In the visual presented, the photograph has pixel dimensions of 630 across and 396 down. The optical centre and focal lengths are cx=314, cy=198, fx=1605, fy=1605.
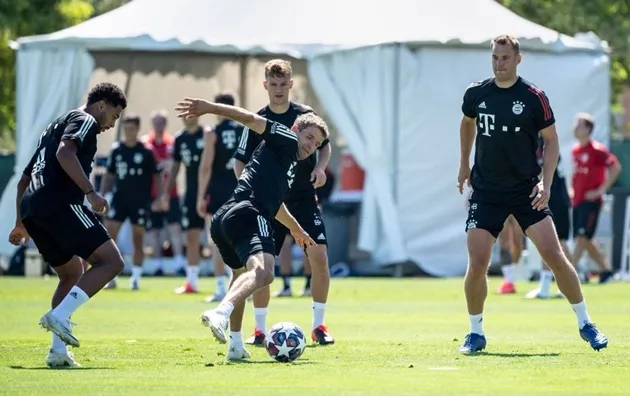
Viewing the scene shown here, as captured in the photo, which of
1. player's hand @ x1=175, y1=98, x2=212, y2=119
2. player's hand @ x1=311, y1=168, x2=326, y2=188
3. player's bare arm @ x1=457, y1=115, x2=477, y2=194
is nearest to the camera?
player's hand @ x1=175, y1=98, x2=212, y2=119

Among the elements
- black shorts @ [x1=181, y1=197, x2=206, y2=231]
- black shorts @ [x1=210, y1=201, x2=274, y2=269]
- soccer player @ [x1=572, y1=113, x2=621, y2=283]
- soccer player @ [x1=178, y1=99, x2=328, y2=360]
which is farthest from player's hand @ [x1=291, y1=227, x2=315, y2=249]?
soccer player @ [x1=572, y1=113, x2=621, y2=283]

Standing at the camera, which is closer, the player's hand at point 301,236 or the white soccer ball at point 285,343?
the white soccer ball at point 285,343

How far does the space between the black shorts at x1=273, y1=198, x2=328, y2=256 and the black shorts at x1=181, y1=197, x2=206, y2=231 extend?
278 inches

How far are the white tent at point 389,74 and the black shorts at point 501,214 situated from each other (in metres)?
13.4

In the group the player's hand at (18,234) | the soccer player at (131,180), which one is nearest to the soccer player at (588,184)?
the soccer player at (131,180)

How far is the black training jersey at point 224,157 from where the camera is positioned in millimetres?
18828

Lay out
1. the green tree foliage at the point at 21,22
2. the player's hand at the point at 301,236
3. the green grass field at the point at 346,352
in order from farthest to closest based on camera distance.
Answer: the green tree foliage at the point at 21,22 < the player's hand at the point at 301,236 < the green grass field at the point at 346,352

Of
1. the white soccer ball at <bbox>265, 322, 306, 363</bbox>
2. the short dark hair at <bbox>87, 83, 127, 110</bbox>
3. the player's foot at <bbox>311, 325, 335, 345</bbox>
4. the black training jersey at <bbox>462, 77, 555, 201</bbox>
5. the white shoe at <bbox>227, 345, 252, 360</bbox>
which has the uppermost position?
the short dark hair at <bbox>87, 83, 127, 110</bbox>

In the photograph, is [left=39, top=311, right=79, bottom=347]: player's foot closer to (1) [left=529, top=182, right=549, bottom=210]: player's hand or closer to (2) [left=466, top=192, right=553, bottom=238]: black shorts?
(2) [left=466, top=192, right=553, bottom=238]: black shorts

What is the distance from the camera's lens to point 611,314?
16375 millimetres

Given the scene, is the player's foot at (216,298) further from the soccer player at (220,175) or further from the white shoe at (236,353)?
the white shoe at (236,353)

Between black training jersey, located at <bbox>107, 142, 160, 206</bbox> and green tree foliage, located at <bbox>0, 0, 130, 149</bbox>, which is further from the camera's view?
green tree foliage, located at <bbox>0, 0, 130, 149</bbox>

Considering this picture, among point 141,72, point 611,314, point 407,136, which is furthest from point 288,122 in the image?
point 141,72

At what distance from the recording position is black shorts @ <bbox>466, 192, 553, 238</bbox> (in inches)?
462
